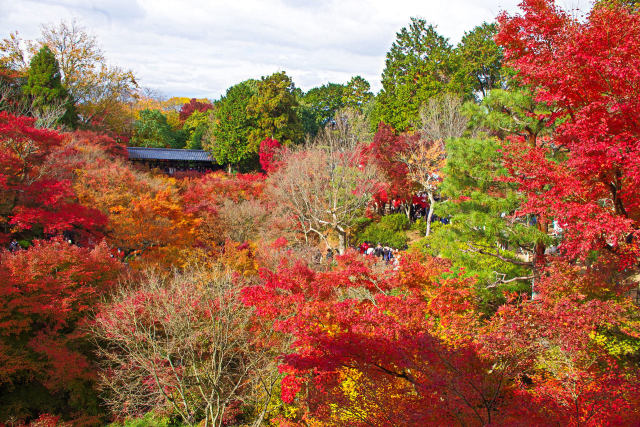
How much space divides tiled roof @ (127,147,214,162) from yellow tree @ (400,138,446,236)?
53.1 ft

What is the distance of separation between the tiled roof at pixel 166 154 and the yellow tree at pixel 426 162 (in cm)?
1619

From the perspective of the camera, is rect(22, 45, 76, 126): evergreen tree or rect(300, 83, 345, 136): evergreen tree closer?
rect(22, 45, 76, 126): evergreen tree

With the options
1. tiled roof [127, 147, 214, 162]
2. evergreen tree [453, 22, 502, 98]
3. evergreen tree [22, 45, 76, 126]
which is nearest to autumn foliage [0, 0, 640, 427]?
evergreen tree [22, 45, 76, 126]

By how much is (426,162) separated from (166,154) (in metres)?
19.3

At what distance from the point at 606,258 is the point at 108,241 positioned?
44.2 feet

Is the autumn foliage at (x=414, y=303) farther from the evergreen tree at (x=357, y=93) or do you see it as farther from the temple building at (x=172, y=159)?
the evergreen tree at (x=357, y=93)

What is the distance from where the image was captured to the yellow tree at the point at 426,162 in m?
17.7

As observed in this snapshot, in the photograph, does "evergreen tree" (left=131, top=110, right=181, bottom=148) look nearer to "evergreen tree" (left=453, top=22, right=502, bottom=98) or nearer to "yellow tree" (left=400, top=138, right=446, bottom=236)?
"yellow tree" (left=400, top=138, right=446, bottom=236)

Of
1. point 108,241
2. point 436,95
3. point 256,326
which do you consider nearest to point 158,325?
point 256,326

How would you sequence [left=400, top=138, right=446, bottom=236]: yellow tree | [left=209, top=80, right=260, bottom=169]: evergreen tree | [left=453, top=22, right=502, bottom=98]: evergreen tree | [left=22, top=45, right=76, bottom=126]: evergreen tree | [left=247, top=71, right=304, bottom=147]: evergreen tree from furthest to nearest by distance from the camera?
1. [left=209, top=80, right=260, bottom=169]: evergreen tree
2. [left=247, top=71, right=304, bottom=147]: evergreen tree
3. [left=453, top=22, right=502, bottom=98]: evergreen tree
4. [left=22, top=45, right=76, bottom=126]: evergreen tree
5. [left=400, top=138, right=446, bottom=236]: yellow tree

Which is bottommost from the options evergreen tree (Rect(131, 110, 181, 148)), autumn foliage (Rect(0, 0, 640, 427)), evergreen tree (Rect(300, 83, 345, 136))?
autumn foliage (Rect(0, 0, 640, 427))

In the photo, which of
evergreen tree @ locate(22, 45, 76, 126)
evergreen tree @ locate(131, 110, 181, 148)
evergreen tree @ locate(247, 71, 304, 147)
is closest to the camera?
evergreen tree @ locate(22, 45, 76, 126)

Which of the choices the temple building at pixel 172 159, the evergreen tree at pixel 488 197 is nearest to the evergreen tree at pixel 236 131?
the temple building at pixel 172 159

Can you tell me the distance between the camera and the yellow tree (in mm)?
17734
